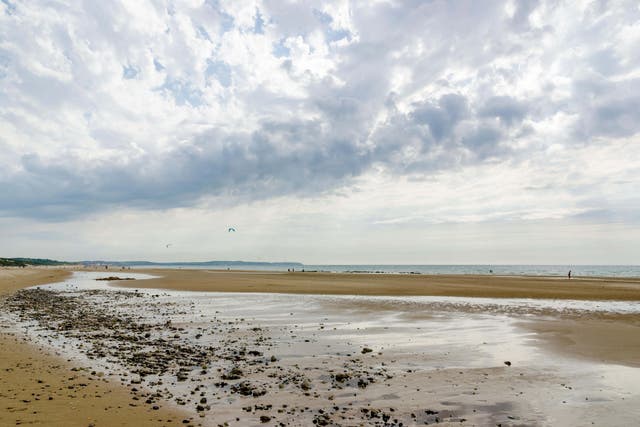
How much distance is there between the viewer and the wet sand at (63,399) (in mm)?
8031

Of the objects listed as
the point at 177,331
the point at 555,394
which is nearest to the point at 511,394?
the point at 555,394

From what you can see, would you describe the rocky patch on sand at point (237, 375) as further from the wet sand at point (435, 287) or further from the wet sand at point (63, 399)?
the wet sand at point (435, 287)

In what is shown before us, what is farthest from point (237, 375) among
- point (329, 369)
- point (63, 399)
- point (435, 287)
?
point (435, 287)

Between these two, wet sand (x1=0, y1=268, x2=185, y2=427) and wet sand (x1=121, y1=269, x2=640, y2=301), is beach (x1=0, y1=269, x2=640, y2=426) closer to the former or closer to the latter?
wet sand (x1=0, y1=268, x2=185, y2=427)

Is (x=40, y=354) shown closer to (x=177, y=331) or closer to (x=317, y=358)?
(x=177, y=331)

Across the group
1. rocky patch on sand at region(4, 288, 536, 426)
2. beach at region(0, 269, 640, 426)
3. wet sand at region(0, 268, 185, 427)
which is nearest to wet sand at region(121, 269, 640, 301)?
beach at region(0, 269, 640, 426)

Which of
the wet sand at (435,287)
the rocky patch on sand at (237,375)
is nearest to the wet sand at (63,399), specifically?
the rocky patch on sand at (237,375)

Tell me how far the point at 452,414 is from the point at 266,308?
21.0 metres

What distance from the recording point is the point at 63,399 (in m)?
9.14

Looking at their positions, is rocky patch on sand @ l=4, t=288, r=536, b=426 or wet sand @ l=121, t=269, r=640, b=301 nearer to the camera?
rocky patch on sand @ l=4, t=288, r=536, b=426

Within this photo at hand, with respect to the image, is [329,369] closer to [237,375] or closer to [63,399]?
[237,375]

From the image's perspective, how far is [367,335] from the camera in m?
18.0

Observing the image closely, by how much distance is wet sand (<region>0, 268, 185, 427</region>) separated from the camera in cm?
803

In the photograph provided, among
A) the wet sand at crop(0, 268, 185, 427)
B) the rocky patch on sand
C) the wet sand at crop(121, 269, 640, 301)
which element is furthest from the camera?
the wet sand at crop(121, 269, 640, 301)
